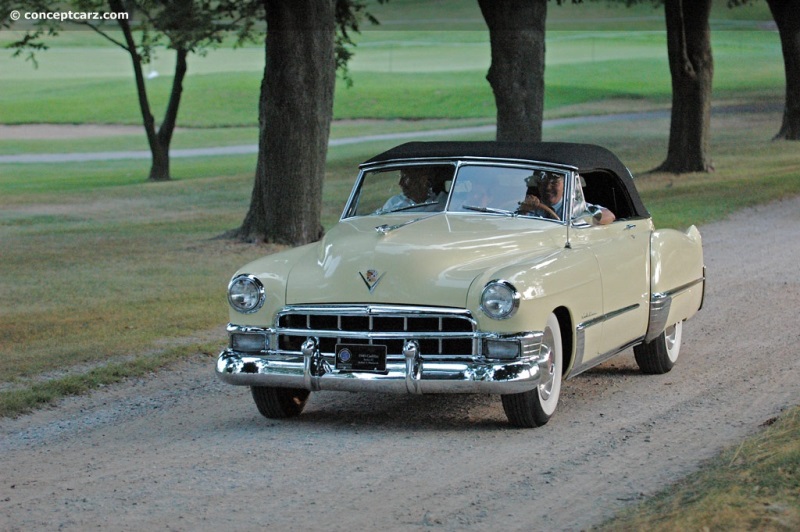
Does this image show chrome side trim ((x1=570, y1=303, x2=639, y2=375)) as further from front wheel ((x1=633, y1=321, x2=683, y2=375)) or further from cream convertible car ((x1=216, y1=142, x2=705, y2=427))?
front wheel ((x1=633, y1=321, x2=683, y2=375))

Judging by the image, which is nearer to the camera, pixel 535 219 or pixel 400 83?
pixel 535 219

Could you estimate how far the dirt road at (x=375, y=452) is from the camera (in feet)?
20.0

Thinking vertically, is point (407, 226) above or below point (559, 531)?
above

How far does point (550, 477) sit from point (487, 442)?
2.90ft

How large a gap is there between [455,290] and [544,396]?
95cm

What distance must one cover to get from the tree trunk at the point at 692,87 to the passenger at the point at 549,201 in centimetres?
2105

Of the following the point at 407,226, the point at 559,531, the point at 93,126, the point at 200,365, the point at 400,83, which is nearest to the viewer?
the point at 559,531

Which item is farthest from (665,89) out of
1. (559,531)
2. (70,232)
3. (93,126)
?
(559,531)

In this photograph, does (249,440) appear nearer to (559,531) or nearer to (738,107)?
(559,531)

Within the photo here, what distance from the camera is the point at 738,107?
1972 inches

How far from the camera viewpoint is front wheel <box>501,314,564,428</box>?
7.73 meters

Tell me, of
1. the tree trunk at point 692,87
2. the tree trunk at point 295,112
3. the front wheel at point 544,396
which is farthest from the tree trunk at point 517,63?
the front wheel at point 544,396

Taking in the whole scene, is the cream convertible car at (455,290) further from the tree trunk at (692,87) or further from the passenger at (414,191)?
the tree trunk at (692,87)

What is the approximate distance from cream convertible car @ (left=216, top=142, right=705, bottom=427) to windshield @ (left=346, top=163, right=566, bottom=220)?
0.01 meters
